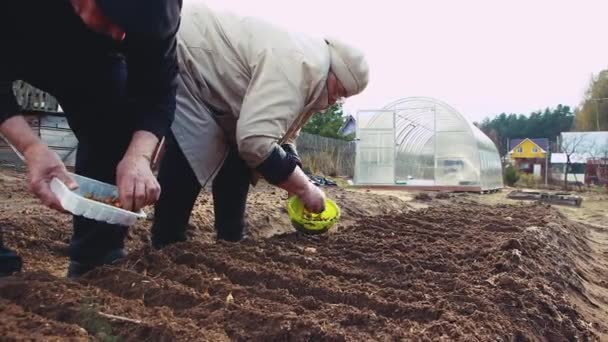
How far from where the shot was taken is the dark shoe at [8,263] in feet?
6.24

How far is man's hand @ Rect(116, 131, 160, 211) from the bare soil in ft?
0.83

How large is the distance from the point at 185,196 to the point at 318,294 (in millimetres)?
968

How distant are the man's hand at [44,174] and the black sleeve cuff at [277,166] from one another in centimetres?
98

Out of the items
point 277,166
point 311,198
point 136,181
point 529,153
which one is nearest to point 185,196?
point 277,166

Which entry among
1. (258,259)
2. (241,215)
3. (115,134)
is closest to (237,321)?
(258,259)

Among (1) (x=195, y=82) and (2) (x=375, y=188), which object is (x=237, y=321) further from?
(2) (x=375, y=188)

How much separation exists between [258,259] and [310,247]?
69 cm

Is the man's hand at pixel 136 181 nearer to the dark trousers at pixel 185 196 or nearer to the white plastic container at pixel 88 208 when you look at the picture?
the white plastic container at pixel 88 208

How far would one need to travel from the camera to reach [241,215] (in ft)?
10.3

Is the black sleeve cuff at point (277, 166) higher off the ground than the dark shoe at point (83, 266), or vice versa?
the black sleeve cuff at point (277, 166)

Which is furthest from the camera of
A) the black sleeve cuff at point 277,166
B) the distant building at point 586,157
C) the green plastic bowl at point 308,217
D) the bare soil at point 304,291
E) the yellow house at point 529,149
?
the yellow house at point 529,149

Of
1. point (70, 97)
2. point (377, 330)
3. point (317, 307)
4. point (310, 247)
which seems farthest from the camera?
point (310, 247)

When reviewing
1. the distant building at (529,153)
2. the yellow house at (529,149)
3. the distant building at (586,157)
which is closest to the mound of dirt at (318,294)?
the distant building at (586,157)

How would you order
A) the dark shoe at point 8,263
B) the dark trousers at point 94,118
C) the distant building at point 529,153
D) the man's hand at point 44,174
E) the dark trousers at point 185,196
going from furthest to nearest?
the distant building at point 529,153, the dark trousers at point 185,196, the dark trousers at point 94,118, the dark shoe at point 8,263, the man's hand at point 44,174
